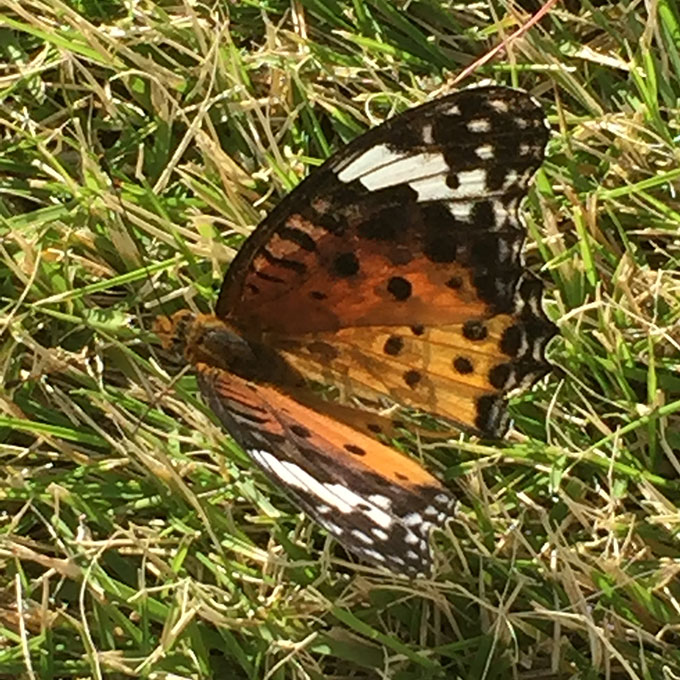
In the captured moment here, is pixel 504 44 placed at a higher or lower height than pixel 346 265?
higher

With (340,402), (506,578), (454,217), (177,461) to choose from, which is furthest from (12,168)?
(506,578)

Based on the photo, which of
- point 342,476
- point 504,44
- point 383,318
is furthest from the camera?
point 504,44

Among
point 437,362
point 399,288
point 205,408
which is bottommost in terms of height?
point 205,408

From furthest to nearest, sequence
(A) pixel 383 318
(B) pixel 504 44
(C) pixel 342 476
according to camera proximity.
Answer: (B) pixel 504 44, (A) pixel 383 318, (C) pixel 342 476

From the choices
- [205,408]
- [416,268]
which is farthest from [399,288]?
[205,408]

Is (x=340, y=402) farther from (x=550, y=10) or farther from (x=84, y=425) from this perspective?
(x=550, y=10)

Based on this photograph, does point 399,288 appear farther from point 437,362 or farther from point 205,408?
point 205,408

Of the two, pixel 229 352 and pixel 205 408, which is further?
pixel 205 408

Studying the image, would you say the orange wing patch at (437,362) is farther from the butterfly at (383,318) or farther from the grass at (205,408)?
the grass at (205,408)

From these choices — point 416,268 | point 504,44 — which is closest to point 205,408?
point 416,268
